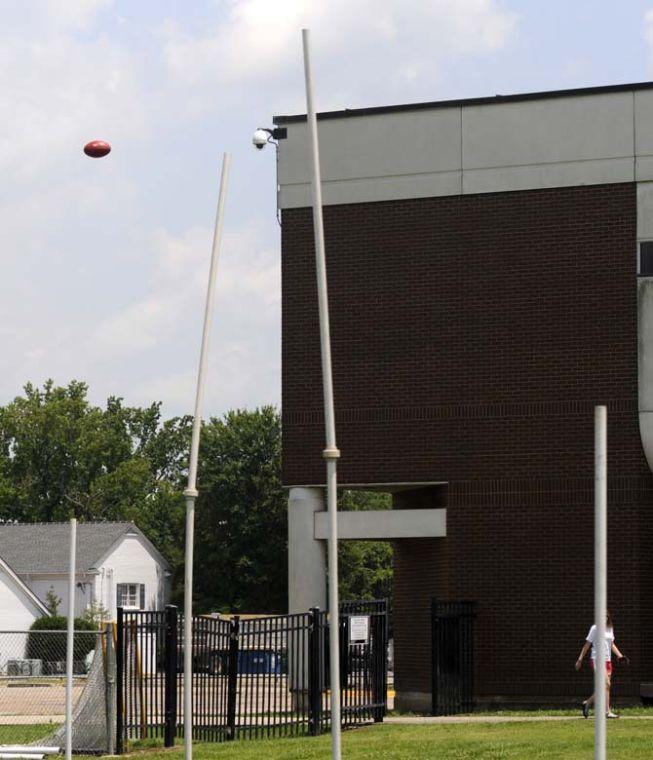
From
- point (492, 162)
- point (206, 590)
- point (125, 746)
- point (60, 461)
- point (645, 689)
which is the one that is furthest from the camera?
point (60, 461)

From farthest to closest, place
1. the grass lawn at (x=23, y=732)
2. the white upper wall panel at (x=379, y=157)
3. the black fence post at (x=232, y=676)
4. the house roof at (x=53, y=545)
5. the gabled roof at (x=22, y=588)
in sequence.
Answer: the house roof at (x=53, y=545) → the gabled roof at (x=22, y=588) → the white upper wall panel at (x=379, y=157) → the grass lawn at (x=23, y=732) → the black fence post at (x=232, y=676)

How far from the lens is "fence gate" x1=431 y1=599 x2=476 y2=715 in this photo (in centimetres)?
2773

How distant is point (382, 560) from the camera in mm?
86312

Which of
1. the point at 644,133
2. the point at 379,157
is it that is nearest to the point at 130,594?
the point at 379,157

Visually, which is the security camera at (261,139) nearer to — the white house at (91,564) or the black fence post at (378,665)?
the black fence post at (378,665)

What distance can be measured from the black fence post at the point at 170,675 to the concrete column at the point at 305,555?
7.92m

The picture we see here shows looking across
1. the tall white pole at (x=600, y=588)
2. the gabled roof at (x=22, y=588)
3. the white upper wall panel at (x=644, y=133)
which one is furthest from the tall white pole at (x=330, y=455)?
the gabled roof at (x=22, y=588)

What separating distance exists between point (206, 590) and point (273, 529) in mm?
4618

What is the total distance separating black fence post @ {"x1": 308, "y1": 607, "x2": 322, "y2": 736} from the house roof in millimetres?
45555

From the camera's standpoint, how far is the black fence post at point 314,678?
73.8ft

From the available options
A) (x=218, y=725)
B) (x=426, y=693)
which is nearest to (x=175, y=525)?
(x=426, y=693)

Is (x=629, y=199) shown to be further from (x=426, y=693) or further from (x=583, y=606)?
(x=426, y=693)

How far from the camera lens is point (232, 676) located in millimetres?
22234

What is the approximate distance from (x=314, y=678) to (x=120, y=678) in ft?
9.19
